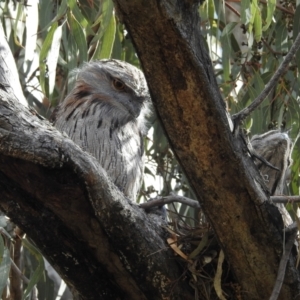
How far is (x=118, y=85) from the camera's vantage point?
3.65m

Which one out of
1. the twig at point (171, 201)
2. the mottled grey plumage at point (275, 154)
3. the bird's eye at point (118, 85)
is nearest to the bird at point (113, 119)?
the bird's eye at point (118, 85)

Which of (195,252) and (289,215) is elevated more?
(289,215)

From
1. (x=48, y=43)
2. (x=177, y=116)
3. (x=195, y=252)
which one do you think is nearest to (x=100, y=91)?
(x=48, y=43)

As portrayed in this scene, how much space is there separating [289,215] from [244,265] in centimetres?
99

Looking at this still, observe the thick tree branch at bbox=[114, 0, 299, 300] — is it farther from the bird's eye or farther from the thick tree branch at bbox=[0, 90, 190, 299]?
the bird's eye

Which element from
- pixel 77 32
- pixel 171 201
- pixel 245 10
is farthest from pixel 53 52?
pixel 171 201

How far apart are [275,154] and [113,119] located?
2.65ft

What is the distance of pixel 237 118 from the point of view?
7.38 feet

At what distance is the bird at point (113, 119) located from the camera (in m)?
3.54

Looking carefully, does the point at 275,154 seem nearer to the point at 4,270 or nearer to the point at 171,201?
the point at 171,201

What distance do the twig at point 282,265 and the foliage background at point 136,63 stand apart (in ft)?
2.20

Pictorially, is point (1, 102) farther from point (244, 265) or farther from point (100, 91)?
point (100, 91)

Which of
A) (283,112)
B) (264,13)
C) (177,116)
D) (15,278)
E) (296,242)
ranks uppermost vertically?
(264,13)

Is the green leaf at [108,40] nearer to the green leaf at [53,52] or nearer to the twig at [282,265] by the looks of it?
the green leaf at [53,52]
